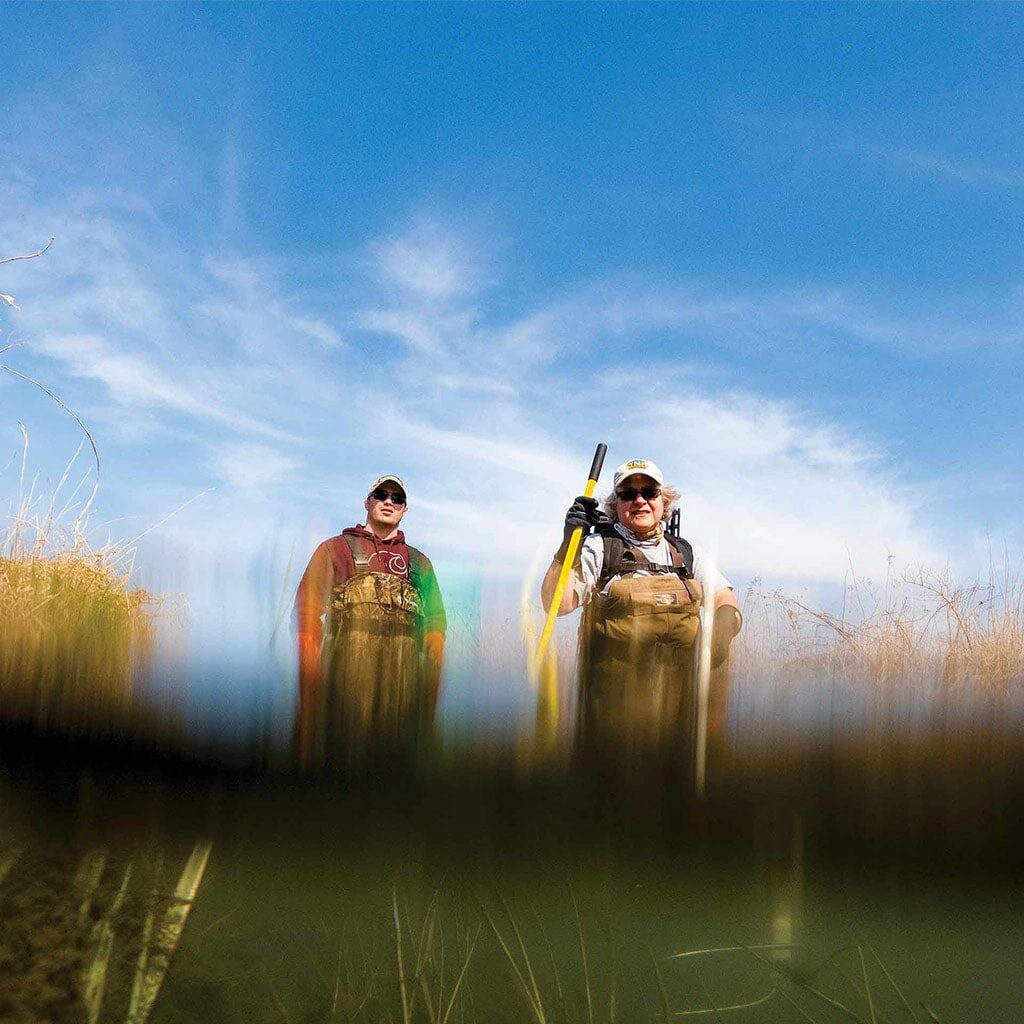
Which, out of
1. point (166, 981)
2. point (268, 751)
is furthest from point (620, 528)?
point (166, 981)

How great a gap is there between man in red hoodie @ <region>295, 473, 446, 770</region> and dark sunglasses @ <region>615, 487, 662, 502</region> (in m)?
1.68

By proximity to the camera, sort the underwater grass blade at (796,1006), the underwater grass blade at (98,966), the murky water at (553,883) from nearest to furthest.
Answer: the underwater grass blade at (98,966)
the underwater grass blade at (796,1006)
the murky water at (553,883)

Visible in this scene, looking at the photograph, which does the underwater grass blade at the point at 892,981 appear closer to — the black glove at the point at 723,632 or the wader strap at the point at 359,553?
the black glove at the point at 723,632

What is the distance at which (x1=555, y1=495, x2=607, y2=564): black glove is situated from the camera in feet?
20.5

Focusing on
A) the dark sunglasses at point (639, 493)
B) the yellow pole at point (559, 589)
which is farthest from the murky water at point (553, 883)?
the dark sunglasses at point (639, 493)

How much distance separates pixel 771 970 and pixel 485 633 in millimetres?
3264

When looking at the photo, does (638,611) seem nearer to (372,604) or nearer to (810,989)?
(372,604)

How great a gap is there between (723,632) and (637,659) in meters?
0.69

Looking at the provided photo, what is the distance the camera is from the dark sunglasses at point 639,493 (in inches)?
237

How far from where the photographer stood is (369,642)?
627cm

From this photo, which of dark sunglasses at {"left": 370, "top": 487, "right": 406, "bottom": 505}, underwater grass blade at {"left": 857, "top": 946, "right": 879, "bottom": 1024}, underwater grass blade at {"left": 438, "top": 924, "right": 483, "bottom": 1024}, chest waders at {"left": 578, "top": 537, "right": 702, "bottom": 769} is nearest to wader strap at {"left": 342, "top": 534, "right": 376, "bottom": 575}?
dark sunglasses at {"left": 370, "top": 487, "right": 406, "bottom": 505}

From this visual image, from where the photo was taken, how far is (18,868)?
6.60 metres

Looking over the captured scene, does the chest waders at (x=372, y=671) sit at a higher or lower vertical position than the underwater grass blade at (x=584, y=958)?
higher

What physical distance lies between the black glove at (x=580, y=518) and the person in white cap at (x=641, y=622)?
0.30 feet
